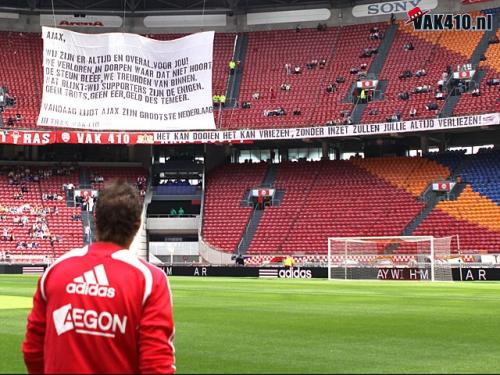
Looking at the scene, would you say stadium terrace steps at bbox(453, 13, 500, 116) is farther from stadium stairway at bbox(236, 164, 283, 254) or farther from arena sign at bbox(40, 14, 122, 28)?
arena sign at bbox(40, 14, 122, 28)

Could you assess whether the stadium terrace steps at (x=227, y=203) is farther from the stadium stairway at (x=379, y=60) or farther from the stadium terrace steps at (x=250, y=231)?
the stadium stairway at (x=379, y=60)

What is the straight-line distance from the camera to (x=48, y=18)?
72.8 metres

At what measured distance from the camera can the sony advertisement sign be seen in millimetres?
68625

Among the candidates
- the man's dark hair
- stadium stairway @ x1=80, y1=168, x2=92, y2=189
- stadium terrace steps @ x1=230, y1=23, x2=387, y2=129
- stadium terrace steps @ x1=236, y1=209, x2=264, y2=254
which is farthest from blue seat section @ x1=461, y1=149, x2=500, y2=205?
the man's dark hair

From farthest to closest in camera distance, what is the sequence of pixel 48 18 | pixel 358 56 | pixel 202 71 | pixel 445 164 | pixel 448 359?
pixel 48 18
pixel 358 56
pixel 445 164
pixel 202 71
pixel 448 359

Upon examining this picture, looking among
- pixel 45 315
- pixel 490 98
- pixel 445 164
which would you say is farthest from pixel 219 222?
pixel 45 315

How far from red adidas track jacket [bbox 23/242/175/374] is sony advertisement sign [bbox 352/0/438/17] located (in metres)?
67.4

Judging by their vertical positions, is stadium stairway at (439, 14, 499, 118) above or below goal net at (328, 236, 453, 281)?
above

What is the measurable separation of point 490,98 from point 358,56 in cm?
1346

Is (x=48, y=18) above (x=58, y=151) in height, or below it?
above

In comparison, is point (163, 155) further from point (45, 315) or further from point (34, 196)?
point (45, 315)

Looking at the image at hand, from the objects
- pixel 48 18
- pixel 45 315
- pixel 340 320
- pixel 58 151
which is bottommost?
pixel 340 320

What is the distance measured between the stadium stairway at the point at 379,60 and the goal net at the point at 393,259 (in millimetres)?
15416

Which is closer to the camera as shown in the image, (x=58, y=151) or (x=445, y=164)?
(x=445, y=164)
